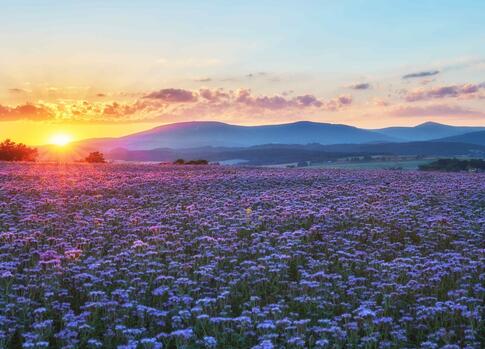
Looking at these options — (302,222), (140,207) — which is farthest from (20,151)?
(302,222)

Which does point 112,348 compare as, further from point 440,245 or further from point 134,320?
point 440,245

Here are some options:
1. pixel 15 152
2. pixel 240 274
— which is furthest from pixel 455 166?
pixel 15 152

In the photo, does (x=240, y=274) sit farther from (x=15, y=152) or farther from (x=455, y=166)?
(x=15, y=152)

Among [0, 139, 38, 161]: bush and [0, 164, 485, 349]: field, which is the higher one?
[0, 139, 38, 161]: bush

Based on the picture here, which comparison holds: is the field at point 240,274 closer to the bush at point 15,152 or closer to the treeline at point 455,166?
the treeline at point 455,166

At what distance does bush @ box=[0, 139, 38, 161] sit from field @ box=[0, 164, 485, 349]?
4769cm

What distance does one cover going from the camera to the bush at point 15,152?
2473 inches

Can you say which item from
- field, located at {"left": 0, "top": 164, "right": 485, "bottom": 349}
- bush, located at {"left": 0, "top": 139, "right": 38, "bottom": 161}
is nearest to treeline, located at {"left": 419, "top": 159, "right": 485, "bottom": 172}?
field, located at {"left": 0, "top": 164, "right": 485, "bottom": 349}

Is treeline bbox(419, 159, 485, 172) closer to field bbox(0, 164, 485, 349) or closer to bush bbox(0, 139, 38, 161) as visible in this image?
field bbox(0, 164, 485, 349)

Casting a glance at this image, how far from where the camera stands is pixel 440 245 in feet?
42.1

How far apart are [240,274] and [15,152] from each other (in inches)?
2384

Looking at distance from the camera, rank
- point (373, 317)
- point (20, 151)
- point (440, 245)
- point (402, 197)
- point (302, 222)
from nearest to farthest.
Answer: point (373, 317) < point (440, 245) < point (302, 222) < point (402, 197) < point (20, 151)

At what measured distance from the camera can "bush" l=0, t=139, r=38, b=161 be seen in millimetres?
62803

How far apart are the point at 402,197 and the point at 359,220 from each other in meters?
5.59
